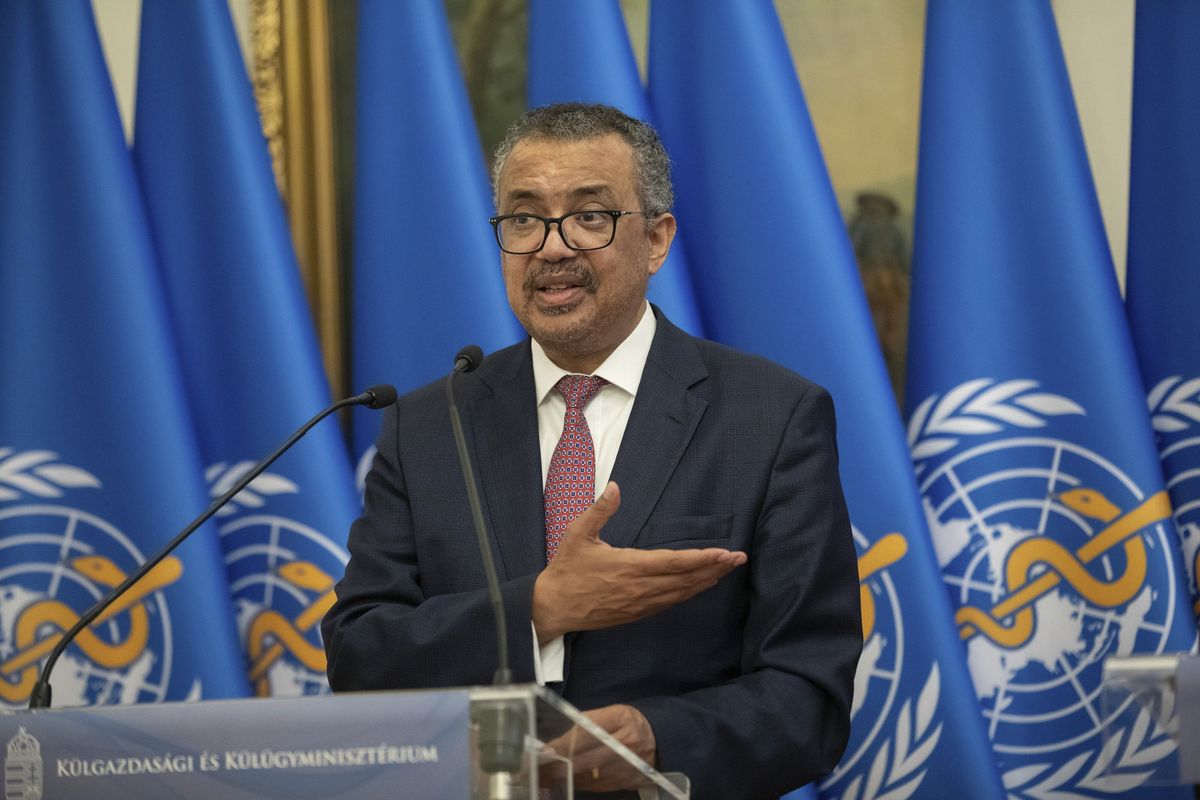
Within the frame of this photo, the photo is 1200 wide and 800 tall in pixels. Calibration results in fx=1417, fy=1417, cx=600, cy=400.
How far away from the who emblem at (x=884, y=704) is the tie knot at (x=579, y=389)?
3.30 feet

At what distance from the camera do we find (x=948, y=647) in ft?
10.5

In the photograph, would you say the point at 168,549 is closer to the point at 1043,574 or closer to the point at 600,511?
the point at 600,511

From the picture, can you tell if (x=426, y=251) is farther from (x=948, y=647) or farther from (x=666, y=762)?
(x=666, y=762)

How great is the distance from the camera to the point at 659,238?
8.56 feet

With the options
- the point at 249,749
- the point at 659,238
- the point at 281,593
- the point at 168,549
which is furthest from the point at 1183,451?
the point at 249,749

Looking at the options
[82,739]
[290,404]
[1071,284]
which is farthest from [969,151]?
[82,739]

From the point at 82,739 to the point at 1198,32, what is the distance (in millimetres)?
2816

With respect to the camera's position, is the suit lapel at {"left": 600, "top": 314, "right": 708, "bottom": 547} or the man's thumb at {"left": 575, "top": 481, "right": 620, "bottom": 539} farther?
the suit lapel at {"left": 600, "top": 314, "right": 708, "bottom": 547}

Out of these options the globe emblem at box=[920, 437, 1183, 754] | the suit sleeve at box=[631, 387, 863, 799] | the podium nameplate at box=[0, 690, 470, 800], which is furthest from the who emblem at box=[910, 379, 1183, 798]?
the podium nameplate at box=[0, 690, 470, 800]

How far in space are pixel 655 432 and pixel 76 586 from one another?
1.91 m

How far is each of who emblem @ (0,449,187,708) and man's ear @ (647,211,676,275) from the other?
1.62m

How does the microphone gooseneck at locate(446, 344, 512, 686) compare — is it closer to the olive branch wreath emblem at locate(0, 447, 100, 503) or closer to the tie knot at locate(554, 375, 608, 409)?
the tie knot at locate(554, 375, 608, 409)

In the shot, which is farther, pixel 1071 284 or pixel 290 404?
pixel 290 404

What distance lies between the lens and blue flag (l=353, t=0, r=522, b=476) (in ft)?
11.6
